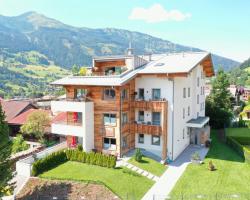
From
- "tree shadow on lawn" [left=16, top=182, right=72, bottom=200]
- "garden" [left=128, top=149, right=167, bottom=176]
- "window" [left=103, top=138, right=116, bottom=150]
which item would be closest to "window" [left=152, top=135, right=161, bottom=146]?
"garden" [left=128, top=149, right=167, bottom=176]

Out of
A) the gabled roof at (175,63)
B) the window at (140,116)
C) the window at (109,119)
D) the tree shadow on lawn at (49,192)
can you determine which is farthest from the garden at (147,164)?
the gabled roof at (175,63)

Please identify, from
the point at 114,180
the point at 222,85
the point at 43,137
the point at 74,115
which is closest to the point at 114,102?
the point at 74,115

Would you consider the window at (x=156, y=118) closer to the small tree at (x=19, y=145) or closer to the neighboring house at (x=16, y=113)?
the small tree at (x=19, y=145)

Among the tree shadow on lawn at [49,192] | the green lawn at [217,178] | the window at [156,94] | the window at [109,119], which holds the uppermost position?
the window at [156,94]

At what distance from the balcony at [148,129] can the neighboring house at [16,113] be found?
23.6 m

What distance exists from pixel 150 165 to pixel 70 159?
8.88m

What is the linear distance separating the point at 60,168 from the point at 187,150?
16.9m

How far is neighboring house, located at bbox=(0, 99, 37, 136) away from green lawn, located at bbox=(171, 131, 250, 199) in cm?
3089

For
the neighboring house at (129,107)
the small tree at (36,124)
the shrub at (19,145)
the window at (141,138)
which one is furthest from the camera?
the shrub at (19,145)

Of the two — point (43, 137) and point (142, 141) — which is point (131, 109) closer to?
point (142, 141)

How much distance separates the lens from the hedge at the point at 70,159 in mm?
27266

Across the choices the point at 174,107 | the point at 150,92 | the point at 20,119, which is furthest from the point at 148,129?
the point at 20,119

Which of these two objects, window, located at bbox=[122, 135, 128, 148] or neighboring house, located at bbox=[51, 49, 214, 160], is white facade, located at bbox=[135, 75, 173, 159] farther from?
window, located at bbox=[122, 135, 128, 148]

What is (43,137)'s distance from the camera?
1656 inches
